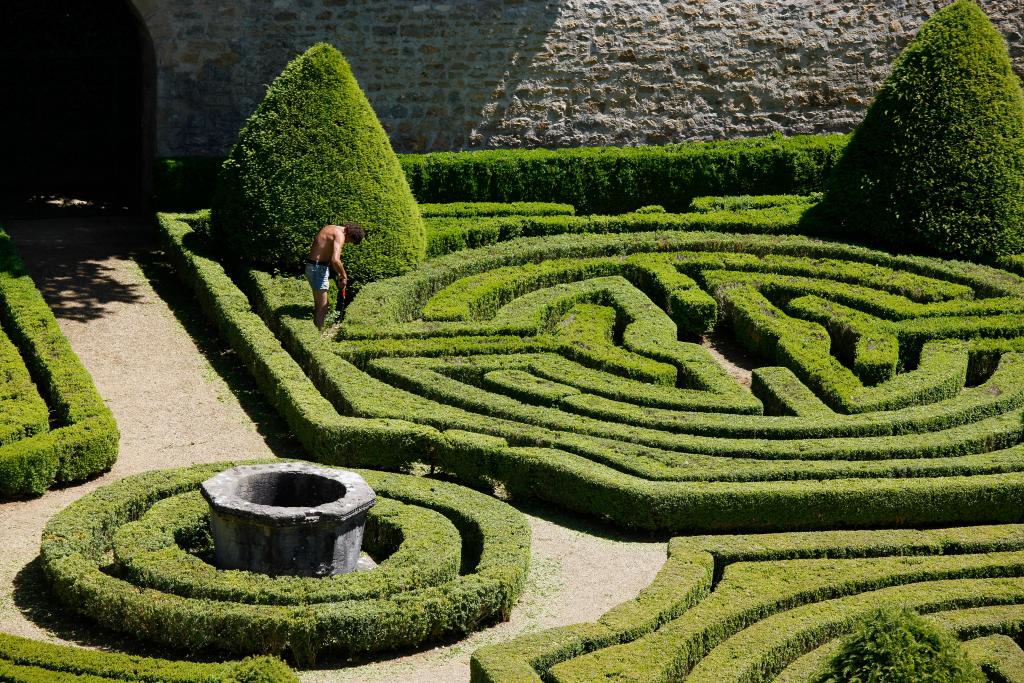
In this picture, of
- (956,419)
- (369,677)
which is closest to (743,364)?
(956,419)

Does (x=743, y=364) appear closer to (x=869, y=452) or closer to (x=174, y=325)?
(x=869, y=452)

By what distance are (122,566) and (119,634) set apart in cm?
52

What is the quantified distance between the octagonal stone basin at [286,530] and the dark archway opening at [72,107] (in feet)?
33.0

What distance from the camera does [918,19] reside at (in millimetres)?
20156

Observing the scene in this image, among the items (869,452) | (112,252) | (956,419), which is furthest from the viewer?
(112,252)

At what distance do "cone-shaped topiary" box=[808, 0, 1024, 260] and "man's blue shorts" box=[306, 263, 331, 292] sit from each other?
20.7 ft

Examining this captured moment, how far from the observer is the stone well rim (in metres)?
8.28

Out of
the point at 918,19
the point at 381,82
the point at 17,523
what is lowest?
the point at 17,523

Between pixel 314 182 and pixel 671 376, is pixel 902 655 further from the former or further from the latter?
pixel 314 182

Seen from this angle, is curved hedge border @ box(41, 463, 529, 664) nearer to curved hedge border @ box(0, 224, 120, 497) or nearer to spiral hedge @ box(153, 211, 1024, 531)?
curved hedge border @ box(0, 224, 120, 497)

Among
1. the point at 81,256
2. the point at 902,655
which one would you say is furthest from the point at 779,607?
the point at 81,256

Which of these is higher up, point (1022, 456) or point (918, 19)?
point (918, 19)

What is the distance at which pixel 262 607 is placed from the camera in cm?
801

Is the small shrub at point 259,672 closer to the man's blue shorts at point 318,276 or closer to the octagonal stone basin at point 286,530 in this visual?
the octagonal stone basin at point 286,530
